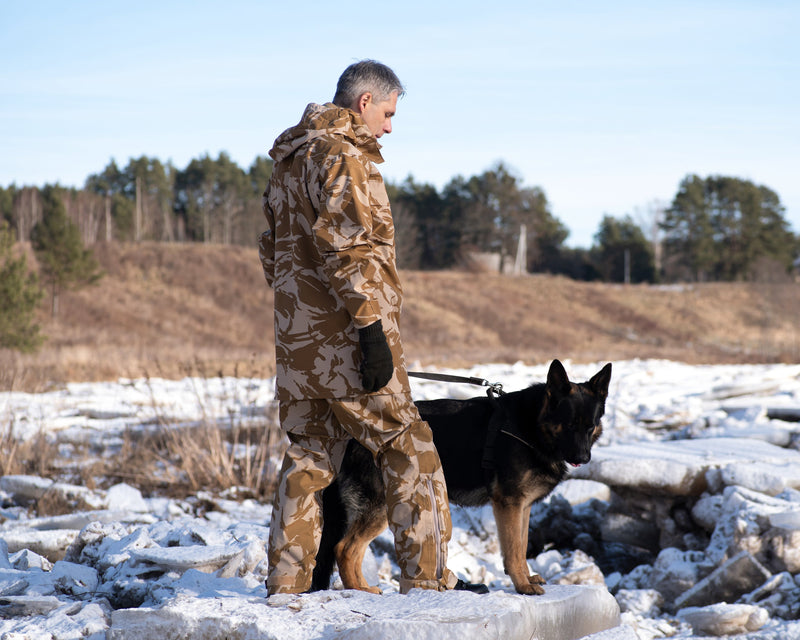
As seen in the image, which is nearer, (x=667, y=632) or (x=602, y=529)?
(x=667, y=632)

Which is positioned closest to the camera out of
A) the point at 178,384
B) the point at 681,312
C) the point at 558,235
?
the point at 178,384

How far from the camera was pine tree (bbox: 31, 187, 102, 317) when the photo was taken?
3381 centimetres

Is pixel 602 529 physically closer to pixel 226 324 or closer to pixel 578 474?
pixel 578 474

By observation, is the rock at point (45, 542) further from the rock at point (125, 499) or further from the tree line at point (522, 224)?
the tree line at point (522, 224)

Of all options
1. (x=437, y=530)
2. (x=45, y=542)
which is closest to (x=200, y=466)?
(x=45, y=542)

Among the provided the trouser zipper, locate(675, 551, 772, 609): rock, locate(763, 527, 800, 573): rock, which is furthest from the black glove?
locate(763, 527, 800, 573): rock

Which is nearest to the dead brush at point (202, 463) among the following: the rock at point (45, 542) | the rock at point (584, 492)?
the rock at point (45, 542)

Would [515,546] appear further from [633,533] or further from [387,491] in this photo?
[633,533]

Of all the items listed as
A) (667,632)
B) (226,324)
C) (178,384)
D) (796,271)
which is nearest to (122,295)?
(226,324)

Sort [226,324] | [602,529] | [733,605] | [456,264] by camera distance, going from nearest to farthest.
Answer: [733,605]
[602,529]
[226,324]
[456,264]

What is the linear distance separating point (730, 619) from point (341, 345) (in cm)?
294

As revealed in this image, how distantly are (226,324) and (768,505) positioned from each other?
37.3 meters

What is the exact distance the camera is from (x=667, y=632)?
174 inches

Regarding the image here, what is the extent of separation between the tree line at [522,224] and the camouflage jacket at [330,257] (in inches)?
2341
